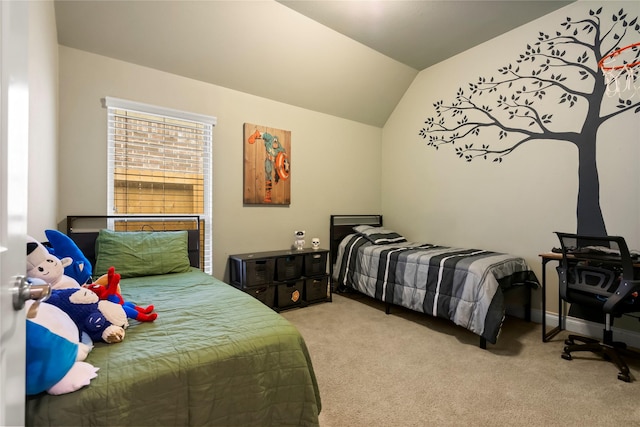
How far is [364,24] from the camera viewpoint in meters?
3.05

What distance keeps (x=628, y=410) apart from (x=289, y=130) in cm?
366

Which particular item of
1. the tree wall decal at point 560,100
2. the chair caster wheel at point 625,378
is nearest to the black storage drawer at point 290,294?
the tree wall decal at point 560,100

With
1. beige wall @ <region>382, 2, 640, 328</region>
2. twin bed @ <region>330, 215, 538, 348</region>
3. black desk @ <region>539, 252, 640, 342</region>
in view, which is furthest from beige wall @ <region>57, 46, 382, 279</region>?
black desk @ <region>539, 252, 640, 342</region>

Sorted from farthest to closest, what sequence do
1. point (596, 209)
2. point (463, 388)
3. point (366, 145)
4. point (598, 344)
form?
point (366, 145) < point (596, 209) < point (598, 344) < point (463, 388)

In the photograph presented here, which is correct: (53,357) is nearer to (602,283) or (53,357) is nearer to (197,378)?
(197,378)

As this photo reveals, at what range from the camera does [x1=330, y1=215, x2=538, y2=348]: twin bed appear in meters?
2.41

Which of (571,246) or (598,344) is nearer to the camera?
(598,344)

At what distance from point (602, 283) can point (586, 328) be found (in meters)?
0.91

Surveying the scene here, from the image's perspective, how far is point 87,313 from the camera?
3.91ft

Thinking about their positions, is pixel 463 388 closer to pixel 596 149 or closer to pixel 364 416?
pixel 364 416

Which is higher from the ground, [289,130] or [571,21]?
[571,21]

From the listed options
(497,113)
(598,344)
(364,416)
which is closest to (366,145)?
(497,113)

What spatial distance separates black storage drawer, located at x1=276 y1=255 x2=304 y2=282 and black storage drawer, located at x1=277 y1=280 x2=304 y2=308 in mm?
67

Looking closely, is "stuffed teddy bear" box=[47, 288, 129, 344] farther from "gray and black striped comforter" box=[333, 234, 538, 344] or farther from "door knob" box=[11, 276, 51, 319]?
"gray and black striped comforter" box=[333, 234, 538, 344]
